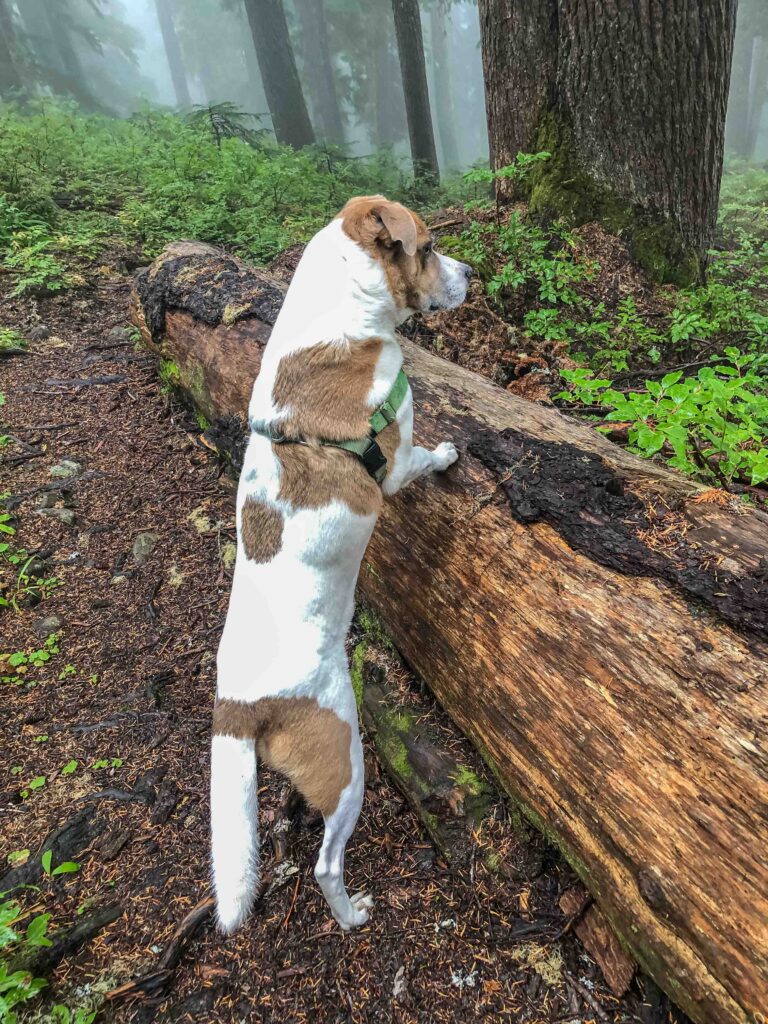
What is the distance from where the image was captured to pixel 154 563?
440cm

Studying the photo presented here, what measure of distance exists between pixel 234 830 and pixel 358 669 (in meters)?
1.44

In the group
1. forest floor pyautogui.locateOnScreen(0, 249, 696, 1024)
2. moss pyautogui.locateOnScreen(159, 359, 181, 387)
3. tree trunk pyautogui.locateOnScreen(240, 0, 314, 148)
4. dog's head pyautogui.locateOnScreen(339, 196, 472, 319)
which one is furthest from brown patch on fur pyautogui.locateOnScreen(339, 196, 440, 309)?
tree trunk pyautogui.locateOnScreen(240, 0, 314, 148)

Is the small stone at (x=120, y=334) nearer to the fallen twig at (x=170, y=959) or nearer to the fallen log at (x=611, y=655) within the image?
the fallen log at (x=611, y=655)

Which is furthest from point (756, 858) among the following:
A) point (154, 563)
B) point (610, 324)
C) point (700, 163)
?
point (700, 163)

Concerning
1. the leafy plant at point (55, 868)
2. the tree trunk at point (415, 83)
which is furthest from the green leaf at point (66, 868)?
the tree trunk at point (415, 83)

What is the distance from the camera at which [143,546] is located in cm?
451

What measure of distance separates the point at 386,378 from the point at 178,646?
7.38 feet

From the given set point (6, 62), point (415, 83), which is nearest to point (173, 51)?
point (6, 62)

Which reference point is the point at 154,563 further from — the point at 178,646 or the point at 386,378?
the point at 386,378

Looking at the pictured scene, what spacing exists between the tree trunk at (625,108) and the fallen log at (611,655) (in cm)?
334

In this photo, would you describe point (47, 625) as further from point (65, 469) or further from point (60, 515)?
point (65, 469)

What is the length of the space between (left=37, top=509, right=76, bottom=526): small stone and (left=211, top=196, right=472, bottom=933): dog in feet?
7.89

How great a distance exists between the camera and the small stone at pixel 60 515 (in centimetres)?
455

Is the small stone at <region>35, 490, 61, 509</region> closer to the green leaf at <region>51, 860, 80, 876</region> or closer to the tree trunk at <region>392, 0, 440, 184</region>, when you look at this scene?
the green leaf at <region>51, 860, 80, 876</region>
